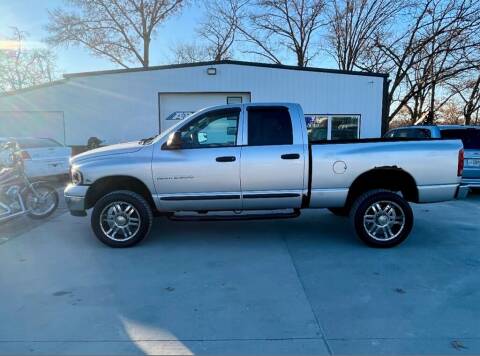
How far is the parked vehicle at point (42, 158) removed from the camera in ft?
30.1

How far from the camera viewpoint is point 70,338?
2877 millimetres

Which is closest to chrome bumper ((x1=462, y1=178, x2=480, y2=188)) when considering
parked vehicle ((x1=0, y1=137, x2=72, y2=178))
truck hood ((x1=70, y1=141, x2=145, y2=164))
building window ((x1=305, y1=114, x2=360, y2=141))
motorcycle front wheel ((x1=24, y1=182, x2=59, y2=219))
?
truck hood ((x1=70, y1=141, x2=145, y2=164))

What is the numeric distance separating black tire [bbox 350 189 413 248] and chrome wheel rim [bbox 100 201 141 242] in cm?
304

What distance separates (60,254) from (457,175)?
218 inches

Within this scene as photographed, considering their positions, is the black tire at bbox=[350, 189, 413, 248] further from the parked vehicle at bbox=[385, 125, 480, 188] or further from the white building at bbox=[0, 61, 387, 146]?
the white building at bbox=[0, 61, 387, 146]

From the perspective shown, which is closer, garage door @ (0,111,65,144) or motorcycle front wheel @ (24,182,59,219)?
motorcycle front wheel @ (24,182,59,219)

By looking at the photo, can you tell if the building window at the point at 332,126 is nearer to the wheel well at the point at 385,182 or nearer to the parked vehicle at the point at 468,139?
the parked vehicle at the point at 468,139

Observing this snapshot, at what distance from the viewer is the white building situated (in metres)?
14.8

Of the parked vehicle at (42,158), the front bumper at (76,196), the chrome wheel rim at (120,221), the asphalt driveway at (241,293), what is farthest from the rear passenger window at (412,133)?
the parked vehicle at (42,158)

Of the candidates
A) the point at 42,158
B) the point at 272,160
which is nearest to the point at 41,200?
the point at 42,158

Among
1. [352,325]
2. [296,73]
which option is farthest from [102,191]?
[296,73]

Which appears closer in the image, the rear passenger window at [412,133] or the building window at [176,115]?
the rear passenger window at [412,133]

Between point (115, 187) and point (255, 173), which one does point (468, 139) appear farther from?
point (115, 187)

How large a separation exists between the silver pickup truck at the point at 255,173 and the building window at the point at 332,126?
1042cm
